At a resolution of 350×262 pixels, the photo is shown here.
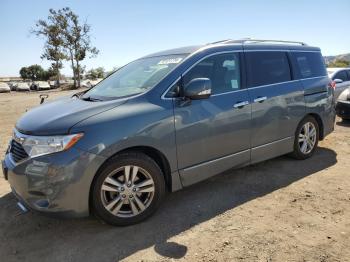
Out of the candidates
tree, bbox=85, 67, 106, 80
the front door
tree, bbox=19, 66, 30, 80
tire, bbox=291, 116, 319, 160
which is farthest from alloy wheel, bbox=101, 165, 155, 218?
tree, bbox=19, 66, 30, 80

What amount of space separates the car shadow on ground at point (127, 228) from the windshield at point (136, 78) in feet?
4.70

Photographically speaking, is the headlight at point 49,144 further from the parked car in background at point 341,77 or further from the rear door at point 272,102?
the parked car in background at point 341,77

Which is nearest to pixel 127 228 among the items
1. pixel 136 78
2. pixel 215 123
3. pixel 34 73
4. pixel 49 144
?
pixel 49 144

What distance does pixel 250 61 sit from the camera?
464 cm

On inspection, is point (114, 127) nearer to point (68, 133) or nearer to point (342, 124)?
point (68, 133)

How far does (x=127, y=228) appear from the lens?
11.7ft

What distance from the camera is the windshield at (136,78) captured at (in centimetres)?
394

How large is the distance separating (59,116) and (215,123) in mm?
1758

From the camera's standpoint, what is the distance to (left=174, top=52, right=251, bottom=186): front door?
3840mm

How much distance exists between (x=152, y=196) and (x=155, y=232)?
0.39m

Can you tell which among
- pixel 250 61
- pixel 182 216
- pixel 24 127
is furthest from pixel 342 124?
pixel 24 127

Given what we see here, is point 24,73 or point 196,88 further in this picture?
point 24,73

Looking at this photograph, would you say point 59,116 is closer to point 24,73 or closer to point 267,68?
point 267,68

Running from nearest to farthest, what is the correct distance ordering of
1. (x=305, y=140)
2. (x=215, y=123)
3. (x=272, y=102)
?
(x=215, y=123)
(x=272, y=102)
(x=305, y=140)
